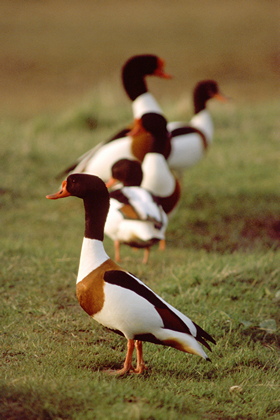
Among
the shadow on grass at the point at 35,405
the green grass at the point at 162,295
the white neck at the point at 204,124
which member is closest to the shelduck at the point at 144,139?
the white neck at the point at 204,124

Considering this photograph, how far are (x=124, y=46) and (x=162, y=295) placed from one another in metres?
14.2

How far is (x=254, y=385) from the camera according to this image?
10.6ft

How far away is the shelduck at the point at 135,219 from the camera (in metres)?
4.89

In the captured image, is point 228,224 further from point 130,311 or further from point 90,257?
point 130,311

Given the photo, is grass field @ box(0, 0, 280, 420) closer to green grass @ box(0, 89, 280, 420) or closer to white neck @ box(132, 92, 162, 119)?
green grass @ box(0, 89, 280, 420)

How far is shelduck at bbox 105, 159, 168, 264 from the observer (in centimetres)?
489

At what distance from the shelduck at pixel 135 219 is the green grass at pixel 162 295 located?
0.71ft

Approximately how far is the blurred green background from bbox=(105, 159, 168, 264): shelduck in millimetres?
7094

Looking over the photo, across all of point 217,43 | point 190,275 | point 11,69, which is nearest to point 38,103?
point 11,69

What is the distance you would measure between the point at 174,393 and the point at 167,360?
1.40ft

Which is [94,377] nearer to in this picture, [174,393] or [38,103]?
[174,393]

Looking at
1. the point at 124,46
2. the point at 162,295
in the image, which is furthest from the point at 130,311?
the point at 124,46

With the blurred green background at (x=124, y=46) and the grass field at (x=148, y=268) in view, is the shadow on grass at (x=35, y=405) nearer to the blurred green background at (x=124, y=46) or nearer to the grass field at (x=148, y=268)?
the grass field at (x=148, y=268)

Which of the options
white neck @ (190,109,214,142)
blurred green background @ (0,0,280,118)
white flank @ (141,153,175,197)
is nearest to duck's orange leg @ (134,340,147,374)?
white flank @ (141,153,175,197)
